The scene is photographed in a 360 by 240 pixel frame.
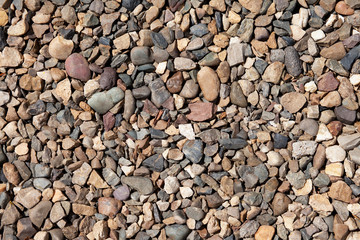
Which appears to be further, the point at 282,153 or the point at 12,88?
the point at 12,88

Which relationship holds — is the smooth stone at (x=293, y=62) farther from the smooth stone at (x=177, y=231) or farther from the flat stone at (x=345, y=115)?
the smooth stone at (x=177, y=231)

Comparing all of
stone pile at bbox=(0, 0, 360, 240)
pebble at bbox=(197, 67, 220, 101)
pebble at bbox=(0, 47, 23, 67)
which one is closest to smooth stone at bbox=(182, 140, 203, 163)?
stone pile at bbox=(0, 0, 360, 240)

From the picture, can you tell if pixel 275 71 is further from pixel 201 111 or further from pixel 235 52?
pixel 201 111

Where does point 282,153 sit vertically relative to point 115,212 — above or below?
above

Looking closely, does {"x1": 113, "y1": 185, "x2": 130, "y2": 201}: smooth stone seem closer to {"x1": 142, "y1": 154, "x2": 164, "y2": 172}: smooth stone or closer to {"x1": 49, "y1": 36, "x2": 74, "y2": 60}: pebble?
{"x1": 142, "y1": 154, "x2": 164, "y2": 172}: smooth stone

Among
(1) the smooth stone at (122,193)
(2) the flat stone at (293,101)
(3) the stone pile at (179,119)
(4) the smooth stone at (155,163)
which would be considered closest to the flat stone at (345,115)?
(3) the stone pile at (179,119)

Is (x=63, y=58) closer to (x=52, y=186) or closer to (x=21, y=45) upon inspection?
(x=21, y=45)

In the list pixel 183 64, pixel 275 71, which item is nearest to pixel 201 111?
pixel 183 64

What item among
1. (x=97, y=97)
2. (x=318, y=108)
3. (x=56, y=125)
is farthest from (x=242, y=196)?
(x=56, y=125)
